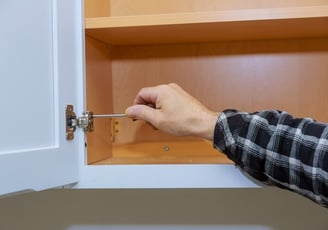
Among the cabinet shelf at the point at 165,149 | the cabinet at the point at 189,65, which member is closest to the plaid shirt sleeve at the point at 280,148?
the cabinet at the point at 189,65

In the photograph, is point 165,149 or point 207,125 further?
point 165,149

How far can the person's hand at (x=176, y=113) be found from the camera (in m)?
0.77

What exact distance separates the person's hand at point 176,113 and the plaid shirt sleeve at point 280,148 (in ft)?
0.09

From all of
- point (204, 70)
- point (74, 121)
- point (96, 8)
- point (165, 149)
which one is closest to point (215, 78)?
point (204, 70)

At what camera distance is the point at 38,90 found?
0.70 metres

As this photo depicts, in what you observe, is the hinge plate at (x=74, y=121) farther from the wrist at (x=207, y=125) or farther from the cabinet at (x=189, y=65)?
the wrist at (x=207, y=125)

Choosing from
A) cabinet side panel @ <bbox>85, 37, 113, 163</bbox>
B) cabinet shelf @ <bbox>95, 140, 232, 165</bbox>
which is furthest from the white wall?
cabinet side panel @ <bbox>85, 37, 113, 163</bbox>

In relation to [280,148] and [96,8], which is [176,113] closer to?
[280,148]

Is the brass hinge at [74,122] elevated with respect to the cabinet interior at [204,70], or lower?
lower

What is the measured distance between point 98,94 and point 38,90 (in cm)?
32

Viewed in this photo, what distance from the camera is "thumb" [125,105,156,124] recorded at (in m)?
0.81

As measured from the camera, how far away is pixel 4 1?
0.62 meters

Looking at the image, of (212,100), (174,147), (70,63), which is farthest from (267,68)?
(70,63)

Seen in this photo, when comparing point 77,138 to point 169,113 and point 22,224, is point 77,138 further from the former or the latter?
point 22,224
